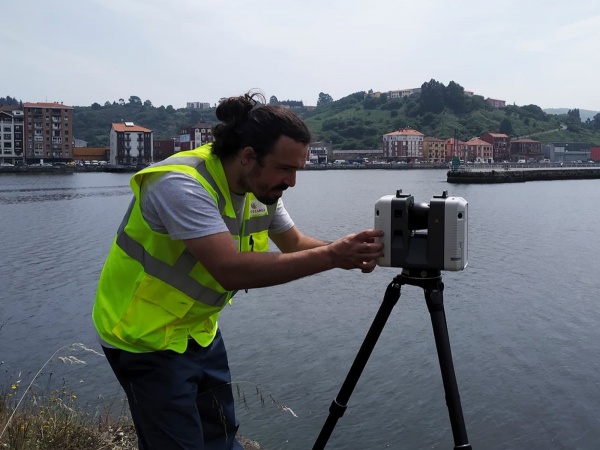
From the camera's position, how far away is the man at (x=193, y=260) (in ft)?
Result: 6.76

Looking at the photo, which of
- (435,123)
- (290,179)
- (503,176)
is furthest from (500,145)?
(290,179)

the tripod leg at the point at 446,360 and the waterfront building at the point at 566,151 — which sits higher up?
the waterfront building at the point at 566,151

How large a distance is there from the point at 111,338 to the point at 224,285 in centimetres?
58

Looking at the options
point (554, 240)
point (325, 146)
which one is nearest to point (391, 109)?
point (325, 146)

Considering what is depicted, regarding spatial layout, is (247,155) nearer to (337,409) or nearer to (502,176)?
(337,409)

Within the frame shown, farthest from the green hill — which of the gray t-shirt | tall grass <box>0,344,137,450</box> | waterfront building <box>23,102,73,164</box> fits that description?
the gray t-shirt

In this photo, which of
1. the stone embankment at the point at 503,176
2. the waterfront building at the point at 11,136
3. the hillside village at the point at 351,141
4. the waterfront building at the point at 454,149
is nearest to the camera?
the stone embankment at the point at 503,176

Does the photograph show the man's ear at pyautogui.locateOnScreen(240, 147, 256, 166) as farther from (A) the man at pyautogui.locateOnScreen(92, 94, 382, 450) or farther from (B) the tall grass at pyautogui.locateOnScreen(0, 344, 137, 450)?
(B) the tall grass at pyautogui.locateOnScreen(0, 344, 137, 450)

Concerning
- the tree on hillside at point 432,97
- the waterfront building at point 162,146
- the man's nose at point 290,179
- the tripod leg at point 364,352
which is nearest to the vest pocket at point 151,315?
the man's nose at point 290,179

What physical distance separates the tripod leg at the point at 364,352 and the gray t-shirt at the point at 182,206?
690 millimetres

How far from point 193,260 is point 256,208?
38cm

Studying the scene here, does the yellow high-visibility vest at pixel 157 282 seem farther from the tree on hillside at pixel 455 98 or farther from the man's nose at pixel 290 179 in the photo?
the tree on hillside at pixel 455 98

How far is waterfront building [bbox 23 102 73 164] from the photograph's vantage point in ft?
370

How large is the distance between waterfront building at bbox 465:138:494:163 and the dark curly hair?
154400 millimetres
